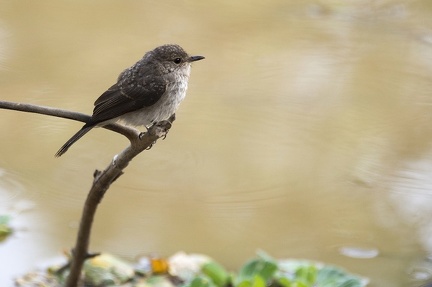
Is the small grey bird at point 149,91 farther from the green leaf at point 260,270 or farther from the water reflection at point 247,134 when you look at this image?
the water reflection at point 247,134

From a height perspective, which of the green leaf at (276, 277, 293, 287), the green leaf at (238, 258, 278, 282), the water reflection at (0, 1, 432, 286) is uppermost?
the water reflection at (0, 1, 432, 286)

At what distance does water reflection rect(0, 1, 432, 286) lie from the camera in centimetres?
438

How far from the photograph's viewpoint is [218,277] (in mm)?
3711

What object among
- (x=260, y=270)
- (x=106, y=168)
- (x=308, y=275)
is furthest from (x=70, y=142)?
(x=308, y=275)

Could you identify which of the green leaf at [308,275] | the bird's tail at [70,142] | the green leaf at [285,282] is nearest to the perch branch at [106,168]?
the bird's tail at [70,142]

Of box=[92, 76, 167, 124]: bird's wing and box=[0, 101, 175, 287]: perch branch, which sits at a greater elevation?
box=[92, 76, 167, 124]: bird's wing

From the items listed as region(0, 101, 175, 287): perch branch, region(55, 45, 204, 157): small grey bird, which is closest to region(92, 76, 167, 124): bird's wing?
region(55, 45, 204, 157): small grey bird

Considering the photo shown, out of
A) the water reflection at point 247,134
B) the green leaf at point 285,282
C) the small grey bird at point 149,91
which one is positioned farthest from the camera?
the water reflection at point 247,134

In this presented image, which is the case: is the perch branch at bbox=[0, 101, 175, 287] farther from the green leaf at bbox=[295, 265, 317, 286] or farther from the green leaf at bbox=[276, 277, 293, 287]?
the green leaf at bbox=[295, 265, 317, 286]

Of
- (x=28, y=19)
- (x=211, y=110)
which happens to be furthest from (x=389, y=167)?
(x=28, y=19)

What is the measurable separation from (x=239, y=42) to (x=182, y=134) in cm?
144

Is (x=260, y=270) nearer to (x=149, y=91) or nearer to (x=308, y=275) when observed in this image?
(x=308, y=275)

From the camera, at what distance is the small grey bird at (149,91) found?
3.27m

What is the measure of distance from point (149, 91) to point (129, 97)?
0.31ft
